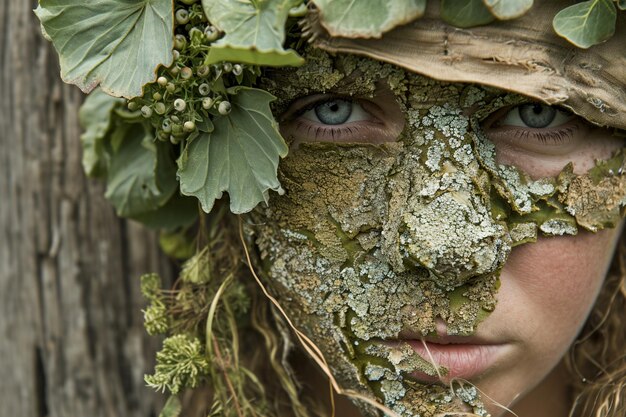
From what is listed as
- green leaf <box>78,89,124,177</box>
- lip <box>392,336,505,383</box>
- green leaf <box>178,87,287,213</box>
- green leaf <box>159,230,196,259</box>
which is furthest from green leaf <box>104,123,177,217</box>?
lip <box>392,336,505,383</box>

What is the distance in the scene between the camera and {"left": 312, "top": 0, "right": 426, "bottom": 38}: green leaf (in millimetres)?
1202

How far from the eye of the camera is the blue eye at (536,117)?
1372 mm

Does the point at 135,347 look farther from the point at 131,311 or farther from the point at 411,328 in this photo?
the point at 411,328

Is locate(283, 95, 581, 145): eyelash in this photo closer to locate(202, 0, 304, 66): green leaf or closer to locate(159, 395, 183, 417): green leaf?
locate(202, 0, 304, 66): green leaf

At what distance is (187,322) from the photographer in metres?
1.65

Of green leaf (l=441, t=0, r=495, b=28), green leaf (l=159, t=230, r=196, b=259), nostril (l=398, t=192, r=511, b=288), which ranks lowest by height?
green leaf (l=159, t=230, r=196, b=259)

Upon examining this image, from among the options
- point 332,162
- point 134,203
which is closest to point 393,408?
point 332,162

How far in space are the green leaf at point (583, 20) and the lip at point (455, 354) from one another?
1.59ft

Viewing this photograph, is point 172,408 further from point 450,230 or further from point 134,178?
point 450,230

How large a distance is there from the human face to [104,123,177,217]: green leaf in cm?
32

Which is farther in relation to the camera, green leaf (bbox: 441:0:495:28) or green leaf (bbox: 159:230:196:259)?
green leaf (bbox: 159:230:196:259)

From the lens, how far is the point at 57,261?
1.93m

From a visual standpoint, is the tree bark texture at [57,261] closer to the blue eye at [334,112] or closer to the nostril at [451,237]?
the blue eye at [334,112]

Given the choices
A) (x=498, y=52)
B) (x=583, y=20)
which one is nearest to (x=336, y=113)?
(x=498, y=52)
